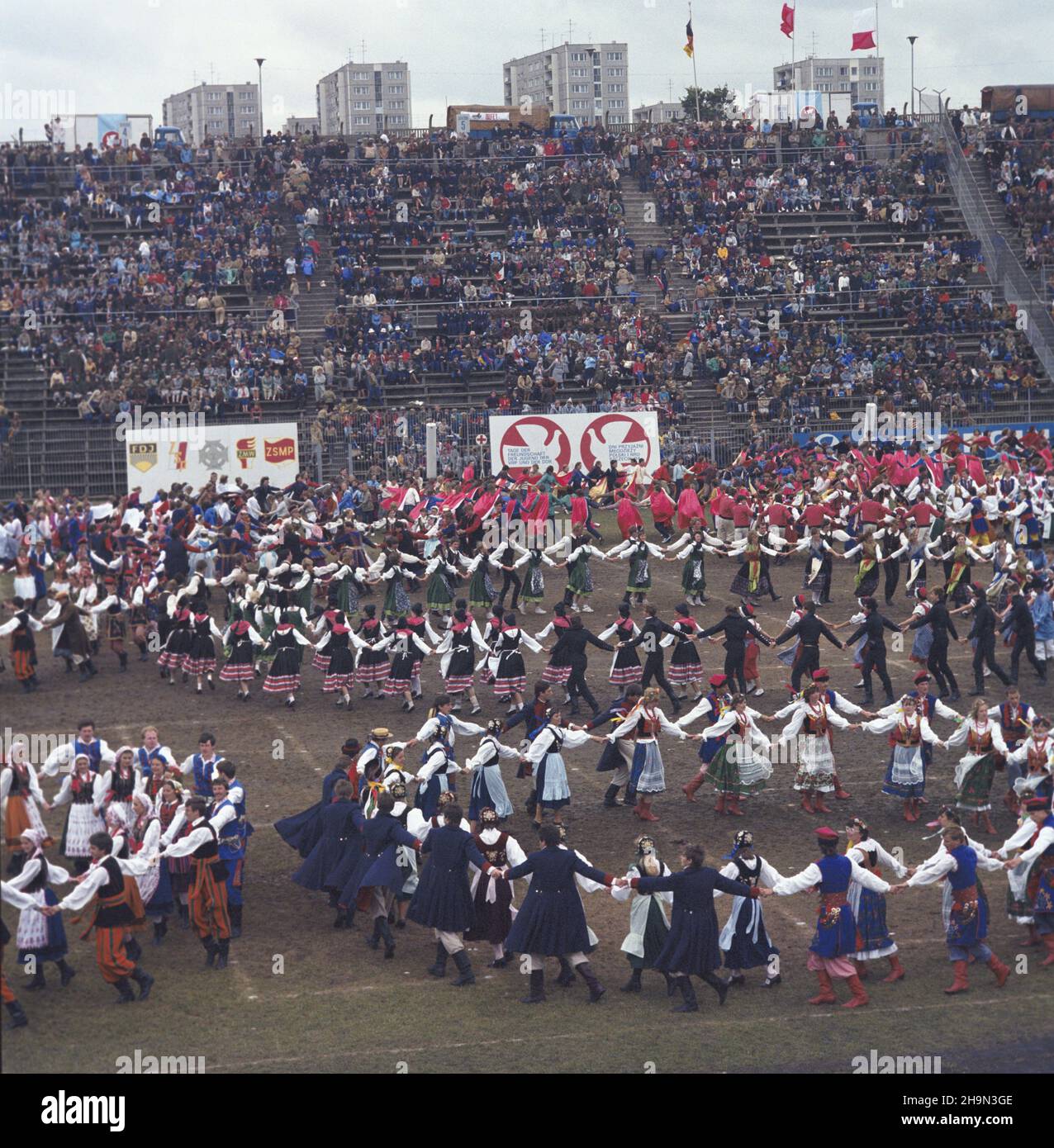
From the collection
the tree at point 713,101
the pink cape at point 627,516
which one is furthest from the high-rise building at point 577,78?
the pink cape at point 627,516

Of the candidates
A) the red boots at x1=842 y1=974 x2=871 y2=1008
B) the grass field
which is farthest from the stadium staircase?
the red boots at x1=842 y1=974 x2=871 y2=1008

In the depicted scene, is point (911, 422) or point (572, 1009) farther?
point (911, 422)

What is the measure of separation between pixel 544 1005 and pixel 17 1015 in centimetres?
443

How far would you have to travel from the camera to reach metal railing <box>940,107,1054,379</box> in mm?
51125

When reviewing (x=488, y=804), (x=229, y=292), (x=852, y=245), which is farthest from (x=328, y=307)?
(x=488, y=804)

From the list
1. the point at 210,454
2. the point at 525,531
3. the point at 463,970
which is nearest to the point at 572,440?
the point at 210,454

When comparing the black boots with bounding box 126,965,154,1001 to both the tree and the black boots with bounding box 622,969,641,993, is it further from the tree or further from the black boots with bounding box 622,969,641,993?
the tree

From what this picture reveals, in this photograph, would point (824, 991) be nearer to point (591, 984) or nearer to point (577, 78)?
point (591, 984)

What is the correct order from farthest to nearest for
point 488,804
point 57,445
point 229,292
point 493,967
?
point 229,292
point 57,445
point 488,804
point 493,967

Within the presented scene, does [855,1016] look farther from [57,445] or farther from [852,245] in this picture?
[852,245]

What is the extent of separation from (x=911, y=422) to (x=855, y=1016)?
3294 centimetres

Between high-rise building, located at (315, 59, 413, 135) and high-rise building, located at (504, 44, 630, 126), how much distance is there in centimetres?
1232

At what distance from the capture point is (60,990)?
554 inches

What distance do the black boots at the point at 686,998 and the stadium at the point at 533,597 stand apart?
0.04 m
